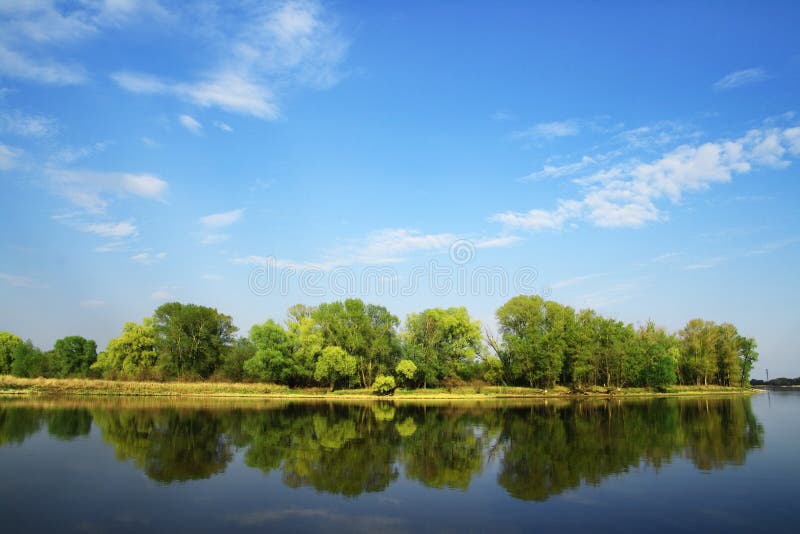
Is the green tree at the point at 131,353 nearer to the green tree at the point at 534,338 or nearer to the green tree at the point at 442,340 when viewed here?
the green tree at the point at 442,340

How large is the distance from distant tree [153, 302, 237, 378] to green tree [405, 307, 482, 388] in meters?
32.8

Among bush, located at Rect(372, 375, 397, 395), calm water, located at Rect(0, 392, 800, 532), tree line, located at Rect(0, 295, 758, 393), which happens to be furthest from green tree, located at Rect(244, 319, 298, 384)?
calm water, located at Rect(0, 392, 800, 532)

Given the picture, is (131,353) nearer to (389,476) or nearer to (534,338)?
(534,338)

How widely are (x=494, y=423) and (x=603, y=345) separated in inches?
2017

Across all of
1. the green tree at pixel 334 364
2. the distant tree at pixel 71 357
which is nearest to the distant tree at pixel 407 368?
the green tree at pixel 334 364

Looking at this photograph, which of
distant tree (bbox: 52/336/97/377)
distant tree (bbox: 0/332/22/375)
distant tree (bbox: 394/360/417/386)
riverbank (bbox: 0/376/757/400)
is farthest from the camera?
distant tree (bbox: 0/332/22/375)

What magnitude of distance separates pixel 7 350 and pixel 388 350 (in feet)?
271

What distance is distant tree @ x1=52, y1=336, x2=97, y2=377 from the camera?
9212 centimetres

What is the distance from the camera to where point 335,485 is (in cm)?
1905

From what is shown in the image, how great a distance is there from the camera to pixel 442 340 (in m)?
79.9

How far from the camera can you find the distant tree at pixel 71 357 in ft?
302

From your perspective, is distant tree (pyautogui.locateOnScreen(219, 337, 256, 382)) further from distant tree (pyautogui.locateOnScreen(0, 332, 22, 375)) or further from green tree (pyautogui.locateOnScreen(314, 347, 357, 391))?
distant tree (pyautogui.locateOnScreen(0, 332, 22, 375))

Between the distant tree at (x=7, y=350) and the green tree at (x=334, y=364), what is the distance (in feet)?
237

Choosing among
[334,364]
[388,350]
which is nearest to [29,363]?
[334,364]
